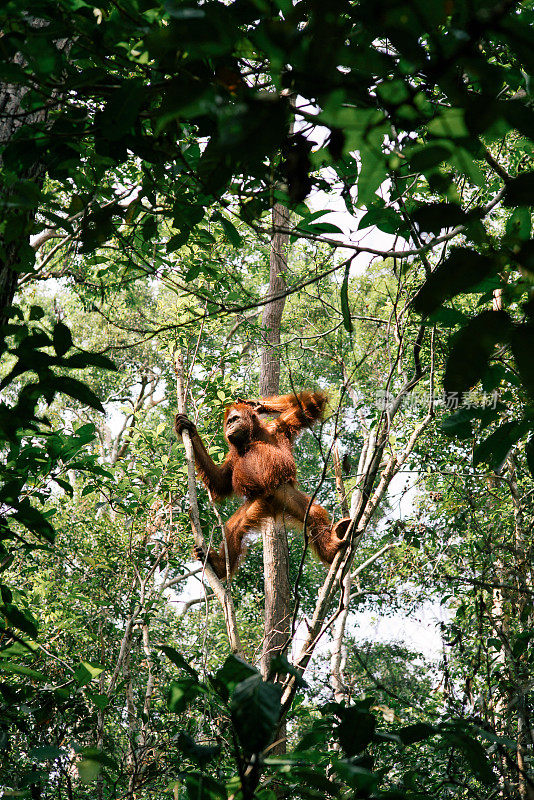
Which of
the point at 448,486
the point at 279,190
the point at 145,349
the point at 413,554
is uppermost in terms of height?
the point at 145,349

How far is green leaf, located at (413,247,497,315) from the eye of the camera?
2.20 feet

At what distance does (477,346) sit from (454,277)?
8 centimetres

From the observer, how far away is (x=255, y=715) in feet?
3.10

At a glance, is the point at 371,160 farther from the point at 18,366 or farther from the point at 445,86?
the point at 18,366

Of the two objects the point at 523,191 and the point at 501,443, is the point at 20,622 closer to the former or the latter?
the point at 501,443

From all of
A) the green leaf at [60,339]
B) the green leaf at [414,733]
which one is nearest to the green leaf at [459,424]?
the green leaf at [414,733]

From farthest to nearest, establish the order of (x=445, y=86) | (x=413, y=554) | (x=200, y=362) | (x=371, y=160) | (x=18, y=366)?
(x=413, y=554), (x=200, y=362), (x=18, y=366), (x=371, y=160), (x=445, y=86)

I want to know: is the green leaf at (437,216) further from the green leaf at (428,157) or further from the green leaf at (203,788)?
the green leaf at (203,788)

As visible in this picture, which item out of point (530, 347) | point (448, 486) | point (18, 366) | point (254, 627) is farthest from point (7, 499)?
point (254, 627)

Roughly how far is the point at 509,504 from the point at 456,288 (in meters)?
4.61

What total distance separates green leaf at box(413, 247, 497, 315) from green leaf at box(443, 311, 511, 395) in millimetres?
50

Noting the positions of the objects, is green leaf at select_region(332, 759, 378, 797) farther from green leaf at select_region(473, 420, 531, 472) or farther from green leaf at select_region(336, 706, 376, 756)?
green leaf at select_region(473, 420, 531, 472)

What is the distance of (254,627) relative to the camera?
730 cm

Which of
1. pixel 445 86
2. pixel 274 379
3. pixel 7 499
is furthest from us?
pixel 274 379
